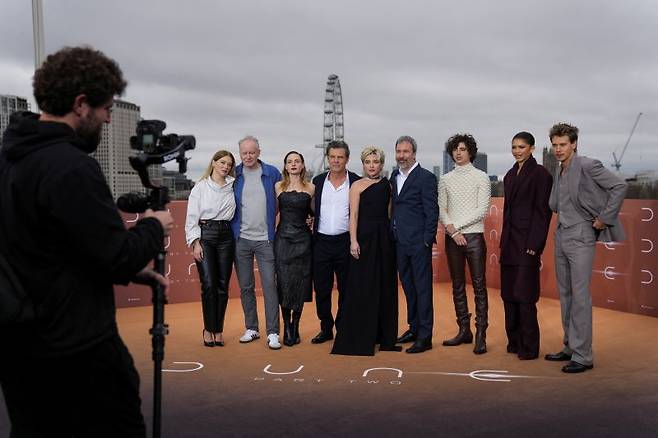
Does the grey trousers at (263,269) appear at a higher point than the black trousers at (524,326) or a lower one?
higher

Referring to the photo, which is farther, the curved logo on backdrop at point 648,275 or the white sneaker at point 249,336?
the curved logo on backdrop at point 648,275

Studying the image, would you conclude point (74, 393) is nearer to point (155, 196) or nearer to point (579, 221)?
point (155, 196)

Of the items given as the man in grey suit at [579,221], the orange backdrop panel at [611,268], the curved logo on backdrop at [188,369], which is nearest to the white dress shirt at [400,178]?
the man in grey suit at [579,221]

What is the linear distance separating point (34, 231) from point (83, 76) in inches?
17.3

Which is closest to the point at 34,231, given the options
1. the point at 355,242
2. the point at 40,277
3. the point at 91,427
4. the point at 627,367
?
the point at 40,277

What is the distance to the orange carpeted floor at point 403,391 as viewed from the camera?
10.8ft

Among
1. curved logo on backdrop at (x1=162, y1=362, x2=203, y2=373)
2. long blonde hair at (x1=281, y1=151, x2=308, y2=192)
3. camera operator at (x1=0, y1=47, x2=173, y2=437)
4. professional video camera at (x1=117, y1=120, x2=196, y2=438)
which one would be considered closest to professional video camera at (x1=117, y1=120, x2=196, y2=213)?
professional video camera at (x1=117, y1=120, x2=196, y2=438)

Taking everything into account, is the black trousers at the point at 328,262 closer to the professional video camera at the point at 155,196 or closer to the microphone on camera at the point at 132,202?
the professional video camera at the point at 155,196

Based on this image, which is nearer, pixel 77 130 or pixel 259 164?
pixel 77 130

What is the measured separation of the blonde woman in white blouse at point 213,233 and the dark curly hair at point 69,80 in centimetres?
325

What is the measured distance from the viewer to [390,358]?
4715mm

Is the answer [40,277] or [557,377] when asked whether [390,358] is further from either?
[40,277]

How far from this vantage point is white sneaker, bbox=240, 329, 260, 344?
17.3 ft

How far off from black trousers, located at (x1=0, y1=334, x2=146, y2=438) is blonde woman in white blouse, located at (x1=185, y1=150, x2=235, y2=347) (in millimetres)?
3203
